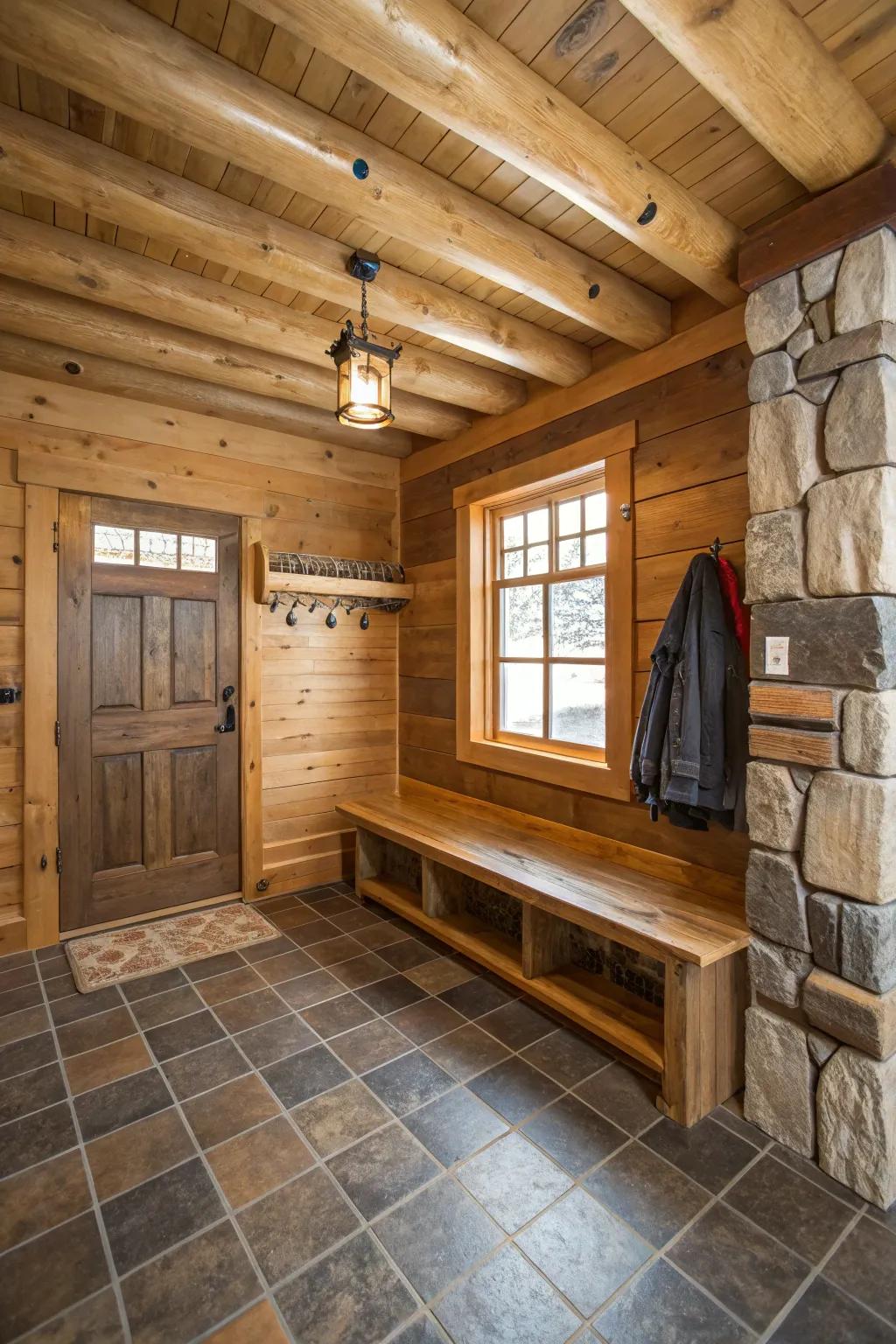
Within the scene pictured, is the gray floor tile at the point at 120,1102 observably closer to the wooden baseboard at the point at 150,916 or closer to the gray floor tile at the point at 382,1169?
the gray floor tile at the point at 382,1169

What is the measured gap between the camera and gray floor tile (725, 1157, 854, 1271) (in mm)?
1559

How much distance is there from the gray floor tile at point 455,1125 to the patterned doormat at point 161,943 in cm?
143

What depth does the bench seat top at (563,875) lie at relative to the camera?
202 centimetres

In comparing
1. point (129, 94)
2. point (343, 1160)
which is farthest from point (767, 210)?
point (343, 1160)

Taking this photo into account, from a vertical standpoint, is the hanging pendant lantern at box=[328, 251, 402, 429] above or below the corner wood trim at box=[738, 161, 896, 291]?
below

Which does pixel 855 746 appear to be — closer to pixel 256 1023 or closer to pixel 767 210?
pixel 767 210

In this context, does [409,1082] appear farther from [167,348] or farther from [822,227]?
[167,348]

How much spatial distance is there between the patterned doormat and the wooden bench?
669mm

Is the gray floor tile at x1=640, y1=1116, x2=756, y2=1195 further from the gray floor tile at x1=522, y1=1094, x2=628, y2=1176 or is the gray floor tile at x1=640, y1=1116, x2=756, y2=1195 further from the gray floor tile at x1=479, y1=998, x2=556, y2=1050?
the gray floor tile at x1=479, y1=998, x2=556, y2=1050

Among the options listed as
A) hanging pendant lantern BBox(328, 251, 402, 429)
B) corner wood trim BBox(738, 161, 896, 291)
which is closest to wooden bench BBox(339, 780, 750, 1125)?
hanging pendant lantern BBox(328, 251, 402, 429)

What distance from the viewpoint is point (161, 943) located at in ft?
10.2

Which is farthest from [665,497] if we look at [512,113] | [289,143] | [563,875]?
[289,143]

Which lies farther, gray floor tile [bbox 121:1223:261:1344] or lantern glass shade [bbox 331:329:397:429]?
lantern glass shade [bbox 331:329:397:429]

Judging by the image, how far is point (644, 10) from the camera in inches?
51.6
